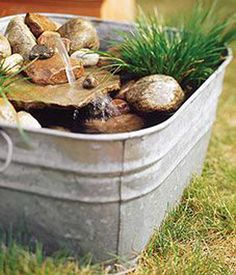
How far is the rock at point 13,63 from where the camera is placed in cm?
197

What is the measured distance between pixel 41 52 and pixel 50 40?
94 millimetres

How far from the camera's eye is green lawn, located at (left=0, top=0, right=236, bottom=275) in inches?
65.5

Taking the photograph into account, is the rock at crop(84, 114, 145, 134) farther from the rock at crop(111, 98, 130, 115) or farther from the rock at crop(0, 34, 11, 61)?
the rock at crop(0, 34, 11, 61)

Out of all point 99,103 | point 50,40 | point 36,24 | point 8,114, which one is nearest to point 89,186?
point 8,114

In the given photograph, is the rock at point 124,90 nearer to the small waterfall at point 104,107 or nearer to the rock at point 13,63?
the small waterfall at point 104,107

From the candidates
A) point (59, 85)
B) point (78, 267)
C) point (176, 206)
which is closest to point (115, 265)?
point (78, 267)

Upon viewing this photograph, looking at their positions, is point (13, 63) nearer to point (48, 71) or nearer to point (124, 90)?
point (48, 71)

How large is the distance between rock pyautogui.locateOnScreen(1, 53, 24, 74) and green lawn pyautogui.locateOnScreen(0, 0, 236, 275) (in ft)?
1.74

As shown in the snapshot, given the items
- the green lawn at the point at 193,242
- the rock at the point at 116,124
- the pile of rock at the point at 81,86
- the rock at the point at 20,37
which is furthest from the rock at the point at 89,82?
the green lawn at the point at 193,242

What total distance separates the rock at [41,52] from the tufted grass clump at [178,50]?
0.22 metres

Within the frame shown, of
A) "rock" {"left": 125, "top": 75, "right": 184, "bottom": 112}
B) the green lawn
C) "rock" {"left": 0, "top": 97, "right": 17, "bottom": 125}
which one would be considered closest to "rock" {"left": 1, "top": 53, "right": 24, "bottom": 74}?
"rock" {"left": 0, "top": 97, "right": 17, "bottom": 125}

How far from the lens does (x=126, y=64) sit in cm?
213

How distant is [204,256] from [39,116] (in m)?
0.59

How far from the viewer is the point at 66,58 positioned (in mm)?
2062
